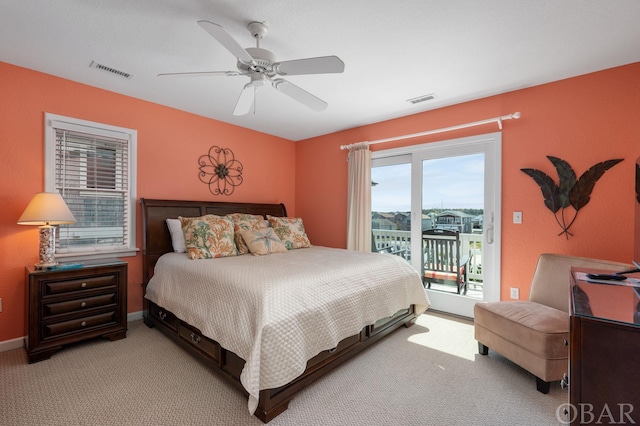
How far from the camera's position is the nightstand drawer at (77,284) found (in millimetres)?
2291

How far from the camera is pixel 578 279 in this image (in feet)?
5.13

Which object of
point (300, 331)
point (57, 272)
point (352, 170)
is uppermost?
point (352, 170)

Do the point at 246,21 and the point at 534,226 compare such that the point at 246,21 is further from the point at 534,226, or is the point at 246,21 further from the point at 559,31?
the point at 534,226

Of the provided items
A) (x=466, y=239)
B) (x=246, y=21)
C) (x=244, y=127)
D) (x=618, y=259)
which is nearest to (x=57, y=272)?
(x=246, y=21)

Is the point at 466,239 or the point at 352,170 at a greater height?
the point at 352,170

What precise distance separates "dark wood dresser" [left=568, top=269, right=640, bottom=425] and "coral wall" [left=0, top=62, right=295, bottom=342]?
3733 mm

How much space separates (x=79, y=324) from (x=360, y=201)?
11.0 feet

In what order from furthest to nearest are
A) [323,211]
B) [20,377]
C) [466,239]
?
1. [323,211]
2. [466,239]
3. [20,377]

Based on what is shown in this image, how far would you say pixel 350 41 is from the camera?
6.84 feet

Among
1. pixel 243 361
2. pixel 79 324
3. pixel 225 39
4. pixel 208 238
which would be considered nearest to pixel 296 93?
pixel 225 39

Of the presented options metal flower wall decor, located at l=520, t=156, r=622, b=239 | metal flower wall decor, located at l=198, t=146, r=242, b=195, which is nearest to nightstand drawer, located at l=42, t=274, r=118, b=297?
metal flower wall decor, located at l=198, t=146, r=242, b=195

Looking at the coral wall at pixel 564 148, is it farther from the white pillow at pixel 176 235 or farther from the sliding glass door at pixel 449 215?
the white pillow at pixel 176 235

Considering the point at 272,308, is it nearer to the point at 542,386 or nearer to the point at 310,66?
the point at 310,66

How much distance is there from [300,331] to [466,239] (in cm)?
247
